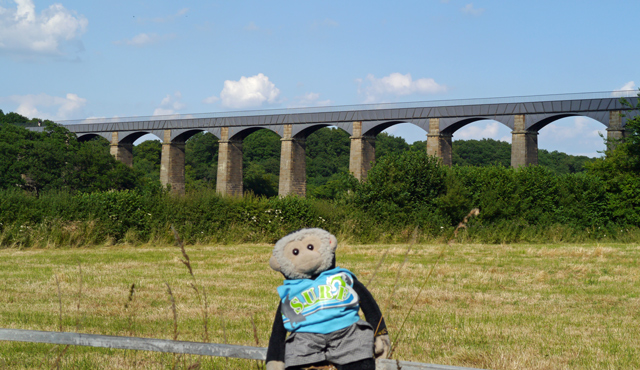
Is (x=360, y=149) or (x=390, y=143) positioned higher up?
(x=390, y=143)

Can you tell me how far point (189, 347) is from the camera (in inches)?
113

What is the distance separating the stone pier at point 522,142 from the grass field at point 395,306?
22756 millimetres

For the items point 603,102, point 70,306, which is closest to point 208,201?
point 70,306

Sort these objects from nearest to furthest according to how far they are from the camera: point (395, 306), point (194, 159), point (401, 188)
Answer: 1. point (395, 306)
2. point (401, 188)
3. point (194, 159)

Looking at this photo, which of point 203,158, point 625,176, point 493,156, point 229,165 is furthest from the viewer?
point 203,158

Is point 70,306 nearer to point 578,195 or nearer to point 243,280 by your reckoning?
→ point 243,280

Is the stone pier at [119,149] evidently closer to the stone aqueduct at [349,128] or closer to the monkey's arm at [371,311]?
the stone aqueduct at [349,128]

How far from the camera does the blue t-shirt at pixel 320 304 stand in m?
2.84

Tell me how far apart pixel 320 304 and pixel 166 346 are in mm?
780

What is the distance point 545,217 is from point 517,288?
13.0 m

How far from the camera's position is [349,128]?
42.1 metres

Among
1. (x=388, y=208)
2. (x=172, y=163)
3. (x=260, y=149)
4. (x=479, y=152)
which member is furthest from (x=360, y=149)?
(x=260, y=149)

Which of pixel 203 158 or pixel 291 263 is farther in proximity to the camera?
pixel 203 158

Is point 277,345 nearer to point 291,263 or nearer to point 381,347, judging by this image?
point 291,263
